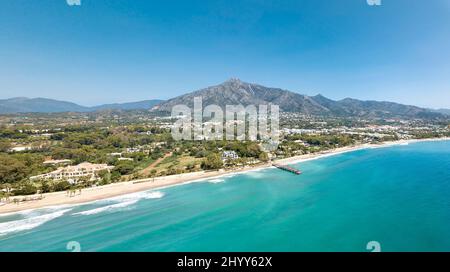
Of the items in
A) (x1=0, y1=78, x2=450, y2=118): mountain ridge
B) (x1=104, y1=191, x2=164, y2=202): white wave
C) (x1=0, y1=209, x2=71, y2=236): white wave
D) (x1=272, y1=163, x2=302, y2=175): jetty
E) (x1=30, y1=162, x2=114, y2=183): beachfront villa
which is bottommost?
(x1=0, y1=209, x2=71, y2=236): white wave

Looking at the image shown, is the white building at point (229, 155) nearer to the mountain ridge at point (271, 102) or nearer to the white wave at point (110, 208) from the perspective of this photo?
the white wave at point (110, 208)

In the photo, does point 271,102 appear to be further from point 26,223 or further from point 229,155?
point 26,223

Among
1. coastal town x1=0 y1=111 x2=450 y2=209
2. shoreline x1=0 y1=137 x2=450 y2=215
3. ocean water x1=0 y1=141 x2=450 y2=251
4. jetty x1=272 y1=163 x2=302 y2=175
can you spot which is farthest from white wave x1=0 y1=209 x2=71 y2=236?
jetty x1=272 y1=163 x2=302 y2=175

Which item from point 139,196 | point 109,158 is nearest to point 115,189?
point 139,196

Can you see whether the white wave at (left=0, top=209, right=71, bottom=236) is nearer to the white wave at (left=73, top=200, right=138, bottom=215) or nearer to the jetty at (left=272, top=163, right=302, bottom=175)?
the white wave at (left=73, top=200, right=138, bottom=215)

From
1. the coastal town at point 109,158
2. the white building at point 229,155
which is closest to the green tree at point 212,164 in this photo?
the coastal town at point 109,158

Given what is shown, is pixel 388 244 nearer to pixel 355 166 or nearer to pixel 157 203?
pixel 157 203
